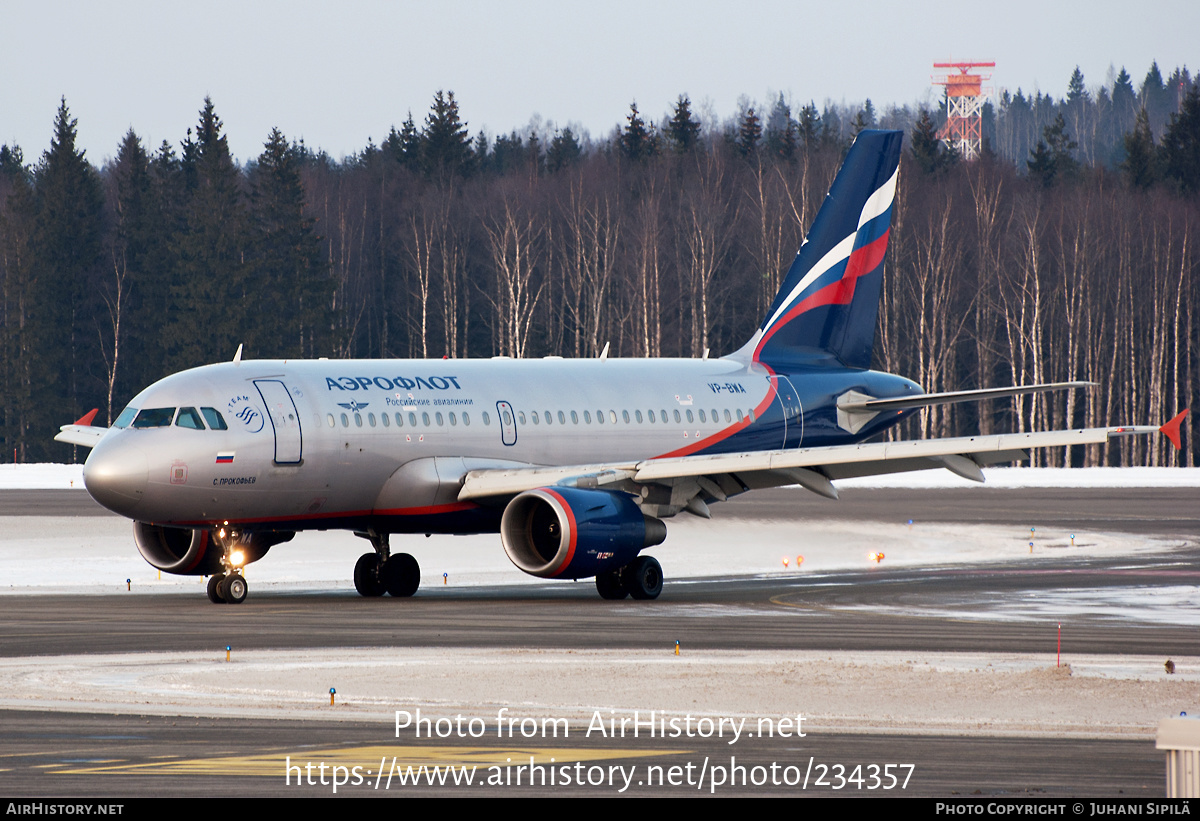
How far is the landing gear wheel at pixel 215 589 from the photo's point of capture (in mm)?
28203

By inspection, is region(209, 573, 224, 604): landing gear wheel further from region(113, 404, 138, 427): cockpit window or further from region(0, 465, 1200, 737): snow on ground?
region(0, 465, 1200, 737): snow on ground

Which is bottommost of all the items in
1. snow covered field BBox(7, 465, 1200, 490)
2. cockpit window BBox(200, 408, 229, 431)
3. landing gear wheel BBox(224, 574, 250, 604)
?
snow covered field BBox(7, 465, 1200, 490)

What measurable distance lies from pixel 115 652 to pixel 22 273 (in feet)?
270

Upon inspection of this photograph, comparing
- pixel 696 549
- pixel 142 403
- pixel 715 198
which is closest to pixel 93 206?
Answer: pixel 715 198

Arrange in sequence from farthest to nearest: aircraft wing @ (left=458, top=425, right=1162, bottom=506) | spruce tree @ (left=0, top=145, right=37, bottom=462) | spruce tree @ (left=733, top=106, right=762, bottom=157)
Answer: spruce tree @ (left=733, top=106, right=762, bottom=157) < spruce tree @ (left=0, top=145, right=37, bottom=462) < aircraft wing @ (left=458, top=425, right=1162, bottom=506)

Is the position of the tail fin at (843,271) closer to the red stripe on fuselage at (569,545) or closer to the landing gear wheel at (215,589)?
the red stripe on fuselage at (569,545)

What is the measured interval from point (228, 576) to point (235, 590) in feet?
1.00

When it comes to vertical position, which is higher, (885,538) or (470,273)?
(470,273)

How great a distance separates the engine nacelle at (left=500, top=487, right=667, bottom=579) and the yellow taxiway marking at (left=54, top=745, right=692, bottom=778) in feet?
45.1

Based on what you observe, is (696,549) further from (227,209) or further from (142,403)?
(227,209)

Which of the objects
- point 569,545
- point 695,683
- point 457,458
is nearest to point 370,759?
point 695,683

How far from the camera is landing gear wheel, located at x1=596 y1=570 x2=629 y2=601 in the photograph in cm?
2930

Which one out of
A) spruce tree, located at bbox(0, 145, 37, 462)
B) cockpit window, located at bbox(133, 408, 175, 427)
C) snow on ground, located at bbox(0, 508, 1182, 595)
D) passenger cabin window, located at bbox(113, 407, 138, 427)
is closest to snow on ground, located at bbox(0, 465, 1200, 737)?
cockpit window, located at bbox(133, 408, 175, 427)

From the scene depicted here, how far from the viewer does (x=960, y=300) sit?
100688 mm
